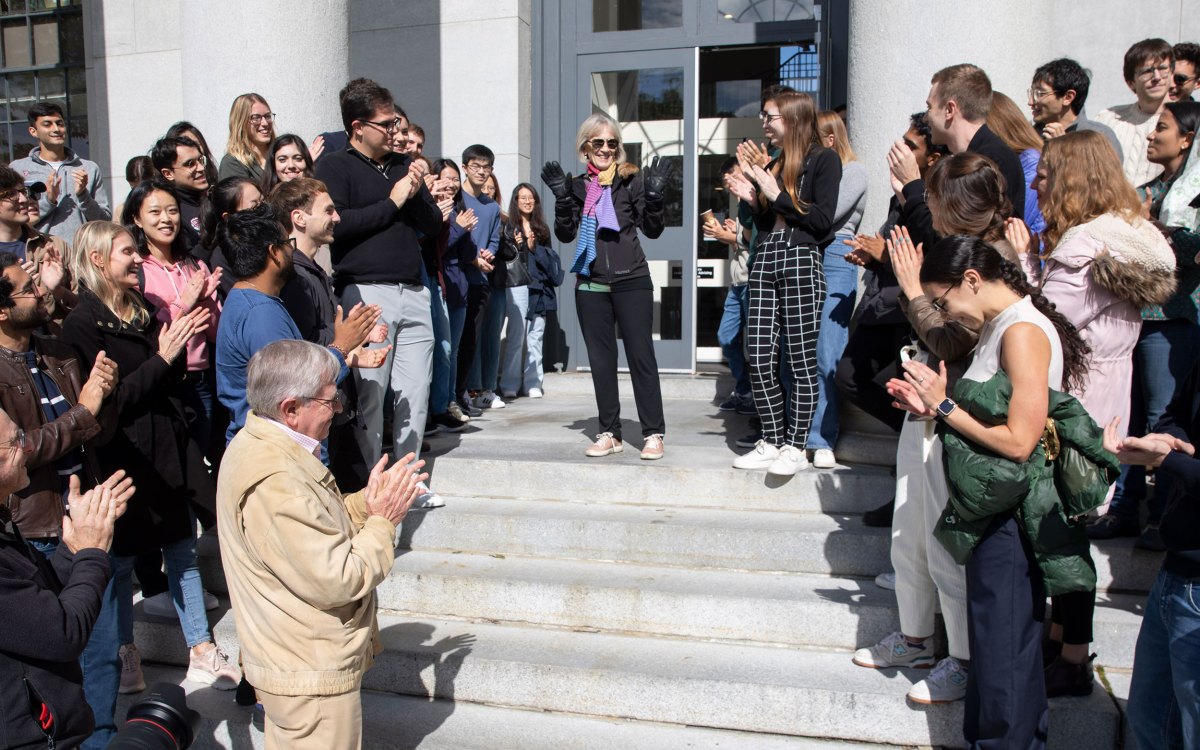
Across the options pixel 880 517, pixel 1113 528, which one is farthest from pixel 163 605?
pixel 1113 528

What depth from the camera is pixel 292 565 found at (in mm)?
2754

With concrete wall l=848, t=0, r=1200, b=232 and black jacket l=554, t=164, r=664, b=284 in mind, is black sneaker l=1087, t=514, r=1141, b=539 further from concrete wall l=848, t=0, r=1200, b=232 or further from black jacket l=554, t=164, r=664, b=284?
black jacket l=554, t=164, r=664, b=284

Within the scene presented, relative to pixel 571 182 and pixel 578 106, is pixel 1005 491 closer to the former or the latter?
pixel 571 182

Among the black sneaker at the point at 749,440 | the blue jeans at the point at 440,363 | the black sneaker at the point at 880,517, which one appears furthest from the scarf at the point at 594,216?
the black sneaker at the point at 880,517

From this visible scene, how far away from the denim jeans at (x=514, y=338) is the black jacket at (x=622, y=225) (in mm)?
2366

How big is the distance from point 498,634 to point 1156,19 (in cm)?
582

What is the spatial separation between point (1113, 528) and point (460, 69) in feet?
21.8

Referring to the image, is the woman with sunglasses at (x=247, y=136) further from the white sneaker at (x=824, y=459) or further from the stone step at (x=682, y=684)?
the white sneaker at (x=824, y=459)

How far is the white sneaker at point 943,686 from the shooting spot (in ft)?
11.4

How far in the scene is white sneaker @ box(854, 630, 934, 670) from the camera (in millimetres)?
3750

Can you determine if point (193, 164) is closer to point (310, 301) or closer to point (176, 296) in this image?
point (176, 296)

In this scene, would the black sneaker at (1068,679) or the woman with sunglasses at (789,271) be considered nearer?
the black sneaker at (1068,679)

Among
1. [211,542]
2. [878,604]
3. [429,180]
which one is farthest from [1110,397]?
[211,542]

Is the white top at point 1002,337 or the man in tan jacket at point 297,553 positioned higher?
the white top at point 1002,337
